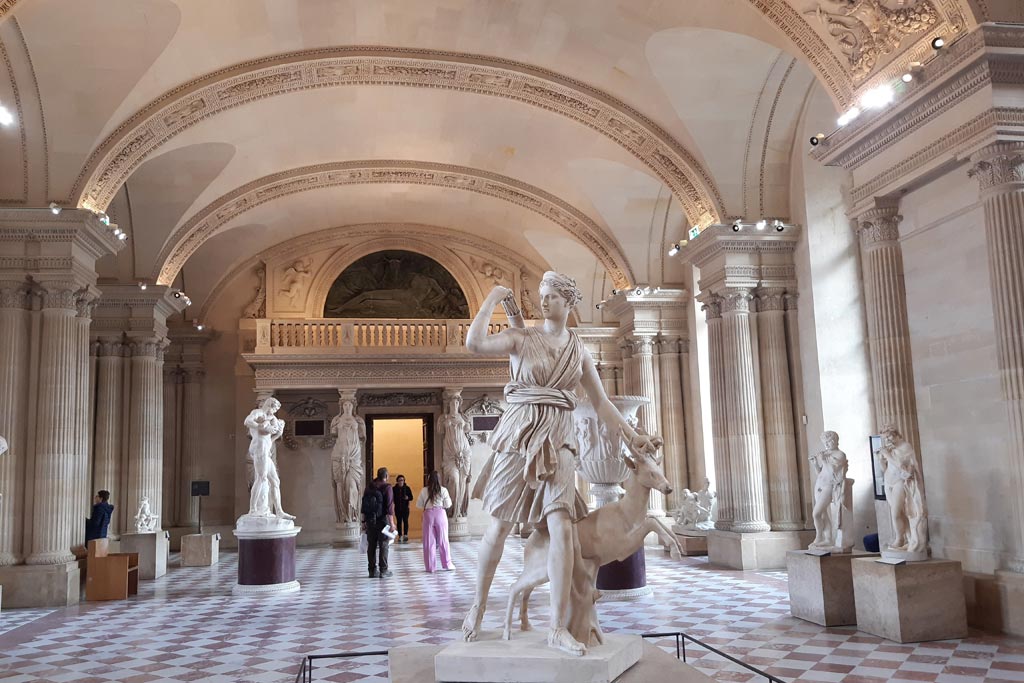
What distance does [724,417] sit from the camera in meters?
12.5

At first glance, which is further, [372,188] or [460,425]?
[460,425]

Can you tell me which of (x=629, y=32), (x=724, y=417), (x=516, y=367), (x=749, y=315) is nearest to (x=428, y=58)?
(x=629, y=32)

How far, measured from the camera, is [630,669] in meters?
4.14

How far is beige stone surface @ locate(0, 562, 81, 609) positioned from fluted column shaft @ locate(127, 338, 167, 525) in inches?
181

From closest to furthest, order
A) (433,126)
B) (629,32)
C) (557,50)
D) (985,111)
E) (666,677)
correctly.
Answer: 1. (666,677)
2. (985,111)
3. (629,32)
4. (557,50)
5. (433,126)

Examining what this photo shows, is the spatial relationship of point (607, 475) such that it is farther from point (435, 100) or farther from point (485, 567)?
point (435, 100)

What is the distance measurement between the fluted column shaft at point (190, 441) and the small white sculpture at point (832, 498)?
581 inches

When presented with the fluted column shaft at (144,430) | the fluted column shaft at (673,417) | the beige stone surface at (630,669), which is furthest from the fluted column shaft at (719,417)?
the fluted column shaft at (144,430)

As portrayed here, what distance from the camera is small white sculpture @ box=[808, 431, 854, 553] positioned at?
790 cm

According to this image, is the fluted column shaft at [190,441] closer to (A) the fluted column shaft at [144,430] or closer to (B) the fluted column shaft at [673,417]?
(A) the fluted column shaft at [144,430]

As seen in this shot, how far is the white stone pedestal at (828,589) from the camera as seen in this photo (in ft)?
24.4

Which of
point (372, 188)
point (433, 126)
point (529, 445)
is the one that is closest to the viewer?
point (529, 445)

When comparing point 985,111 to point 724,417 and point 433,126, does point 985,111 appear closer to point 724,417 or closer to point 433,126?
point 724,417

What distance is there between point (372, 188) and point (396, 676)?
47.9ft
